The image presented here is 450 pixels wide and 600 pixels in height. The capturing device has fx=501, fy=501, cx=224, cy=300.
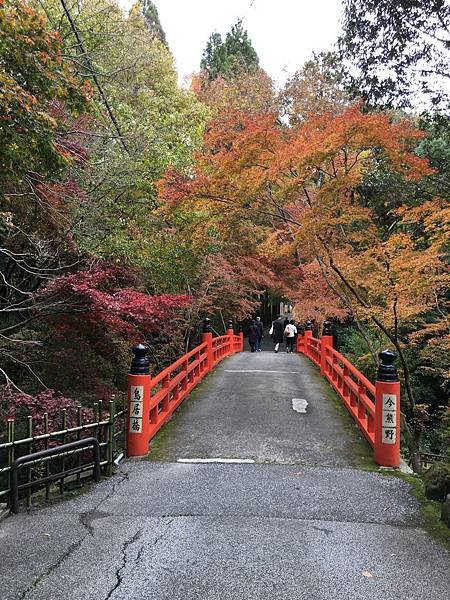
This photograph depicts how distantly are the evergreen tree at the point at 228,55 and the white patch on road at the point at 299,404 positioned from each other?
25800 mm

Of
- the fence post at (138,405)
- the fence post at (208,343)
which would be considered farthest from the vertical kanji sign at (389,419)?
the fence post at (208,343)

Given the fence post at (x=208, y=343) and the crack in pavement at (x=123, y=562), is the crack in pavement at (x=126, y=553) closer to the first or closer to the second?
the crack in pavement at (x=123, y=562)

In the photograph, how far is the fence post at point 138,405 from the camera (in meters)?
6.23

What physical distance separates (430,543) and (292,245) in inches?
243

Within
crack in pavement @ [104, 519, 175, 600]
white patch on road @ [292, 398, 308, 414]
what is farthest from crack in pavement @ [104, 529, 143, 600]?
white patch on road @ [292, 398, 308, 414]

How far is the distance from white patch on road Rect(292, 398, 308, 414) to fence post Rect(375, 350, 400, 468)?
103 inches

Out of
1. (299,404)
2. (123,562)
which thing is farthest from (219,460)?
(299,404)

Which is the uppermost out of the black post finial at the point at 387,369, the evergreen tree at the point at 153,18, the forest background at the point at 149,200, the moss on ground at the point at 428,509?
the evergreen tree at the point at 153,18

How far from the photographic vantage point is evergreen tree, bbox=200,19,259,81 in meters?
31.1

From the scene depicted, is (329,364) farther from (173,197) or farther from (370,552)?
(370,552)

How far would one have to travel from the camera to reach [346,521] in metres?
4.16

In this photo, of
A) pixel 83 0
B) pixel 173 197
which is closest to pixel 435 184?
pixel 173 197

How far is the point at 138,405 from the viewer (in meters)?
6.23

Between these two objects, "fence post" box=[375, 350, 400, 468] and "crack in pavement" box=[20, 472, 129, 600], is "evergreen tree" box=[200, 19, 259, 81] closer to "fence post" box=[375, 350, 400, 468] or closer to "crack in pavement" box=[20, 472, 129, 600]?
"fence post" box=[375, 350, 400, 468]
